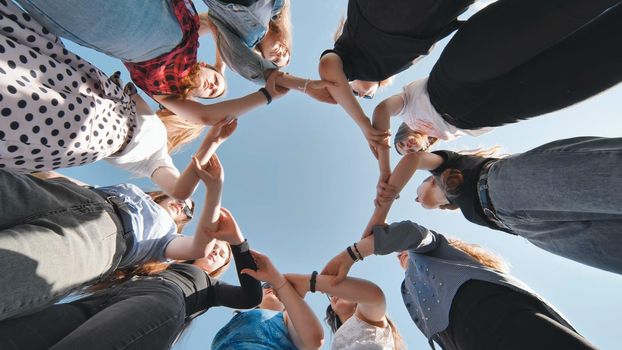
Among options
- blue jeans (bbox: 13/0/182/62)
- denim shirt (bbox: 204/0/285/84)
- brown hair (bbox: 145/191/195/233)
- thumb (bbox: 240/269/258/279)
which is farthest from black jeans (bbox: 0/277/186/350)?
denim shirt (bbox: 204/0/285/84)

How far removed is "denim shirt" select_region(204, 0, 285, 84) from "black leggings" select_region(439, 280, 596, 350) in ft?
7.87

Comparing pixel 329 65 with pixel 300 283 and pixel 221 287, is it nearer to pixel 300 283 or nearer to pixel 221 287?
pixel 300 283

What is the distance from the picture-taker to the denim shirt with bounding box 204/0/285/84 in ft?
6.68

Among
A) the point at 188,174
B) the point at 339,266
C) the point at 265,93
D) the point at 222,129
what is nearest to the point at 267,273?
the point at 339,266

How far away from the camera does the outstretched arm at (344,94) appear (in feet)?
8.02

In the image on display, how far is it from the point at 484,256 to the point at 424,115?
1611mm

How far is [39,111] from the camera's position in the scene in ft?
4.26

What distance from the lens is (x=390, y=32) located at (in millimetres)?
2014

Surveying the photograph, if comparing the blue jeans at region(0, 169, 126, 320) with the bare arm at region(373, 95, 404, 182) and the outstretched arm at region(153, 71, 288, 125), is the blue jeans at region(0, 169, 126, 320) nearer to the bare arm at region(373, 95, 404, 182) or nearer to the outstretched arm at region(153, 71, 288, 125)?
the outstretched arm at region(153, 71, 288, 125)

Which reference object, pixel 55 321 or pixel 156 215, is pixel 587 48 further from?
pixel 55 321

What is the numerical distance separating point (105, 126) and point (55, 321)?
4.09ft

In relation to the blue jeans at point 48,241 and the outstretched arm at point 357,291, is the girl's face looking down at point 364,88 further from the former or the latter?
the blue jeans at point 48,241

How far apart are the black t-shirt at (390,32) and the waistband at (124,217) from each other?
6.81ft

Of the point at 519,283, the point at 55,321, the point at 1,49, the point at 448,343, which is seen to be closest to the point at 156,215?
the point at 55,321
